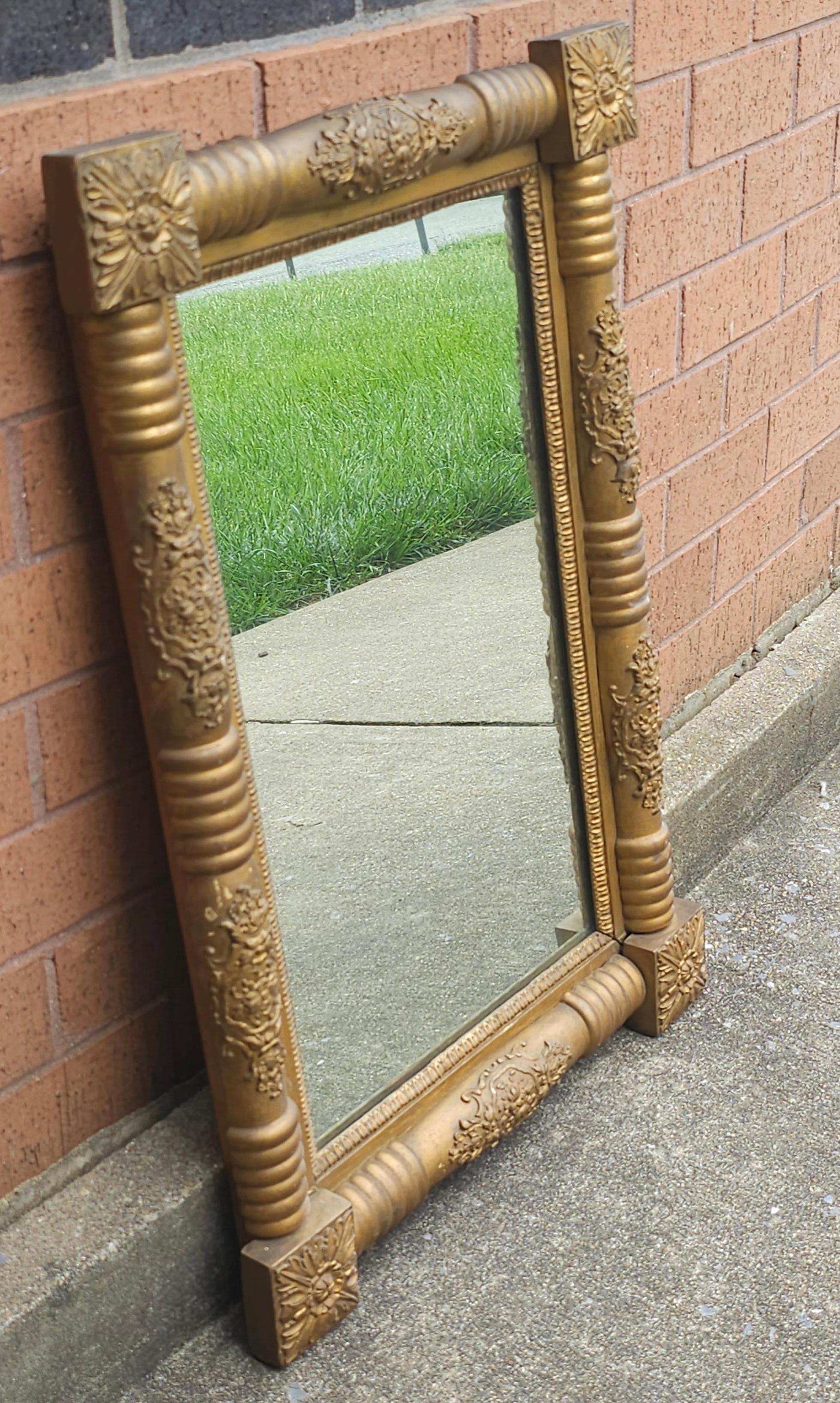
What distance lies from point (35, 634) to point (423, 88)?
850mm

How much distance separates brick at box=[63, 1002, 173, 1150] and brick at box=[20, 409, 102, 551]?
0.63m

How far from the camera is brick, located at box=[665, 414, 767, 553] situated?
281 cm

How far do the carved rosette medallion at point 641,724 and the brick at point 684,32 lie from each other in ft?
2.95

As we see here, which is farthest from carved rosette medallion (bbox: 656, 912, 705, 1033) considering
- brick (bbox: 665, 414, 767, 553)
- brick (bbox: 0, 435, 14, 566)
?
brick (bbox: 0, 435, 14, 566)

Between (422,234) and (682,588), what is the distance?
112 cm

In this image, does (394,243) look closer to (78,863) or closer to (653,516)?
(78,863)

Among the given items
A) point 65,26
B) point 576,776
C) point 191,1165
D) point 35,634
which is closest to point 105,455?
point 35,634

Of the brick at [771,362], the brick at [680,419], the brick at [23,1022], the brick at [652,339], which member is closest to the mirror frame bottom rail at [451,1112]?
the brick at [23,1022]

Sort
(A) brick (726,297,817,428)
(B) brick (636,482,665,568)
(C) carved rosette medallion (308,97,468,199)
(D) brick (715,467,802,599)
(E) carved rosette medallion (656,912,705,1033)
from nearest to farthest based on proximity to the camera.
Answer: (C) carved rosette medallion (308,97,468,199) → (E) carved rosette medallion (656,912,705,1033) → (B) brick (636,482,665,568) → (A) brick (726,297,817,428) → (D) brick (715,467,802,599)

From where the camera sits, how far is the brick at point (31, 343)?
1567 mm

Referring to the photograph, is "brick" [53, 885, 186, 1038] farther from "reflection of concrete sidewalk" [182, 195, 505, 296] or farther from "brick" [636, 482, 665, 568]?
"brick" [636, 482, 665, 568]

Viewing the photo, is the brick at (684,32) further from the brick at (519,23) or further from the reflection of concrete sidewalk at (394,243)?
the reflection of concrete sidewalk at (394,243)

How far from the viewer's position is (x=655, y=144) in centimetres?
250

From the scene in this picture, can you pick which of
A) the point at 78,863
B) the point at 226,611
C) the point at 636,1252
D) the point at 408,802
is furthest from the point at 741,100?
the point at 636,1252
